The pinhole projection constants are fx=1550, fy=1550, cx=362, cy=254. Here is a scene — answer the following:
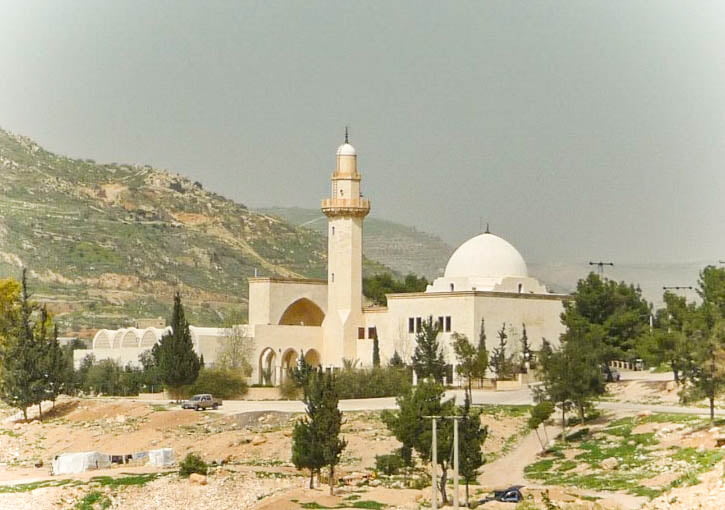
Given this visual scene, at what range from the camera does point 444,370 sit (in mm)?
61094

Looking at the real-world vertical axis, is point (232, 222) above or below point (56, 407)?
above

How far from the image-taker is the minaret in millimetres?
66688

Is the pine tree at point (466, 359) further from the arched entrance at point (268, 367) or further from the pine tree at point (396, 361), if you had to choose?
the arched entrance at point (268, 367)

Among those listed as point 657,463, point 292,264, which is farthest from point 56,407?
point 292,264

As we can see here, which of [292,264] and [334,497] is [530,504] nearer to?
[334,497]

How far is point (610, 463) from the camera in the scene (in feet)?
142

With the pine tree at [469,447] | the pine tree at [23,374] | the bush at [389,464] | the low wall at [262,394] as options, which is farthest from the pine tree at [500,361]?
the pine tree at [469,447]

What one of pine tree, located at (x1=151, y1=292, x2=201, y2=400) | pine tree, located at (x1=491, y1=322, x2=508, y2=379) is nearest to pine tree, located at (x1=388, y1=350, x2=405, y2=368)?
pine tree, located at (x1=491, y1=322, x2=508, y2=379)

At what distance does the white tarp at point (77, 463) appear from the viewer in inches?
1790

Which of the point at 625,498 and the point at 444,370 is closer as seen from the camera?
the point at 625,498

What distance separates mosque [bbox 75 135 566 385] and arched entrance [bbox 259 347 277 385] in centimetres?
4

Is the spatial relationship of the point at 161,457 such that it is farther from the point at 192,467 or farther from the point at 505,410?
the point at 505,410

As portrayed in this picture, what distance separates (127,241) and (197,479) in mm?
78510

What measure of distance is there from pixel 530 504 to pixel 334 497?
5551 millimetres
